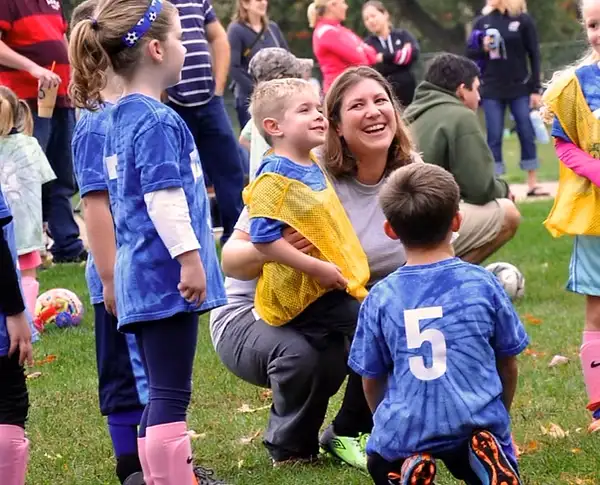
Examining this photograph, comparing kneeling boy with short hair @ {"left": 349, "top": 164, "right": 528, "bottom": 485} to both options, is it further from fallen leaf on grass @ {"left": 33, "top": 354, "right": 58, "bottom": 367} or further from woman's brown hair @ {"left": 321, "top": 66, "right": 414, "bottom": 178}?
fallen leaf on grass @ {"left": 33, "top": 354, "right": 58, "bottom": 367}

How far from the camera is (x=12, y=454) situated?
4.05 meters

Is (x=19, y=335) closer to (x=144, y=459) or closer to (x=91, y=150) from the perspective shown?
(x=144, y=459)

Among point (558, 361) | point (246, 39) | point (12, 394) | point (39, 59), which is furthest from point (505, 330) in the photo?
point (246, 39)

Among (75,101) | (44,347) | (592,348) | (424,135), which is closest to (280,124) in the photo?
(75,101)

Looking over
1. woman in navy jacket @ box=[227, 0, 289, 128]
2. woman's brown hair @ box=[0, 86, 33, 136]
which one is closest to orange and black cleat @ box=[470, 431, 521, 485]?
woman's brown hair @ box=[0, 86, 33, 136]

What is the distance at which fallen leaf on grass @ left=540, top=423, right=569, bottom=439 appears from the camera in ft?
16.6

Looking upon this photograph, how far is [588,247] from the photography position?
207 inches

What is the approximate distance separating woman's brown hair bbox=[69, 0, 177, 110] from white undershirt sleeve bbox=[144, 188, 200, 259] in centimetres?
46

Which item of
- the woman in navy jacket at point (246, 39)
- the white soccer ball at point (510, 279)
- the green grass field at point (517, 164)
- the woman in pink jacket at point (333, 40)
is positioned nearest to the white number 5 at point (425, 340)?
the white soccer ball at point (510, 279)

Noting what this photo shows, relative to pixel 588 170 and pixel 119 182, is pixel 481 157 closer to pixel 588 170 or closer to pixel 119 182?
pixel 588 170

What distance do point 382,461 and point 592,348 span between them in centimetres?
190

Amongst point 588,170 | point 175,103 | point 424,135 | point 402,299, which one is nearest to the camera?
point 402,299

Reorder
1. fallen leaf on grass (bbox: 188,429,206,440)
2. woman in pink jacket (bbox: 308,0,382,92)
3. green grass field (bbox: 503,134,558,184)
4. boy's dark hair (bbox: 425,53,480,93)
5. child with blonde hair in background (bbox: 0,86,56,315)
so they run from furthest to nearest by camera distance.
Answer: green grass field (bbox: 503,134,558,184)
woman in pink jacket (bbox: 308,0,382,92)
child with blonde hair in background (bbox: 0,86,56,315)
boy's dark hair (bbox: 425,53,480,93)
fallen leaf on grass (bbox: 188,429,206,440)

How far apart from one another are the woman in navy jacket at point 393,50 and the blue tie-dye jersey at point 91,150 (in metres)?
9.93
